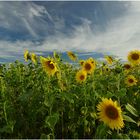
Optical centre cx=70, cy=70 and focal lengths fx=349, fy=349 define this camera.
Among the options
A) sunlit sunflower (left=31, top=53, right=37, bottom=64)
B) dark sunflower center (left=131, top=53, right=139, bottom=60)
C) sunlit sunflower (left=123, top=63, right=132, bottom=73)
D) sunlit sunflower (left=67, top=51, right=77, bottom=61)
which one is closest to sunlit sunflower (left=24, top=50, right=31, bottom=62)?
sunlit sunflower (left=31, top=53, right=37, bottom=64)

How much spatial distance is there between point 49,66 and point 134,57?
210 centimetres

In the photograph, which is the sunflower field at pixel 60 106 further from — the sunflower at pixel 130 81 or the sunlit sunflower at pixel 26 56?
the sunlit sunflower at pixel 26 56

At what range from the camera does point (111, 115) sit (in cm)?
282

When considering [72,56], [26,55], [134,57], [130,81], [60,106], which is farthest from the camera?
[72,56]

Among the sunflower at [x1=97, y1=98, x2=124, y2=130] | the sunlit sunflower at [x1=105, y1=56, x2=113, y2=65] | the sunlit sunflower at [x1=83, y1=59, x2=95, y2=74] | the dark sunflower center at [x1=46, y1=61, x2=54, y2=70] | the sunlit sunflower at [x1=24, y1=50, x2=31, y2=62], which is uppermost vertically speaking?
the sunlit sunflower at [x1=105, y1=56, x2=113, y2=65]

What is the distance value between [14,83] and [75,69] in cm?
149

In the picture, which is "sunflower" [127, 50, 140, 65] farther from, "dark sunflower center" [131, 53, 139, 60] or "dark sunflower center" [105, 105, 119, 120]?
"dark sunflower center" [105, 105, 119, 120]

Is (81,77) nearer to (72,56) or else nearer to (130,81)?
(130,81)

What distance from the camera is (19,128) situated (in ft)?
12.1

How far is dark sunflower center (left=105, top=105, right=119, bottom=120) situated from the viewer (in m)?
2.81

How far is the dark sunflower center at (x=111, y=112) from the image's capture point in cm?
281

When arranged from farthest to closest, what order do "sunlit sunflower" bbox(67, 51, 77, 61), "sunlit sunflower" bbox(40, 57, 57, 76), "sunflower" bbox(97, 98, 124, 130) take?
"sunlit sunflower" bbox(67, 51, 77, 61)
"sunlit sunflower" bbox(40, 57, 57, 76)
"sunflower" bbox(97, 98, 124, 130)

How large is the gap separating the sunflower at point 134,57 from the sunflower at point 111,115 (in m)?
2.87

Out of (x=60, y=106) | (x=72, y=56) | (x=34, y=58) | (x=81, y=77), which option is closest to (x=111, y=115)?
(x=60, y=106)
